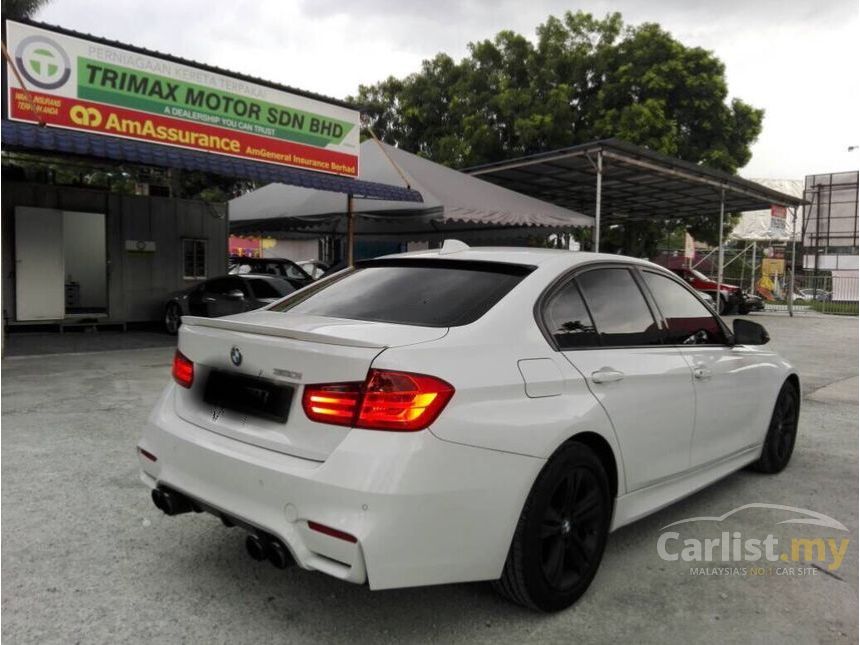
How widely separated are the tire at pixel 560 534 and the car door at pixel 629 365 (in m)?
0.25

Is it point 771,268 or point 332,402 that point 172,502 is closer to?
point 332,402

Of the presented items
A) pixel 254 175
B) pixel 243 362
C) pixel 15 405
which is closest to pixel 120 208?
pixel 254 175

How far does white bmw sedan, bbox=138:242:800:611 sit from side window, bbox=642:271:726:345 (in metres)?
0.04

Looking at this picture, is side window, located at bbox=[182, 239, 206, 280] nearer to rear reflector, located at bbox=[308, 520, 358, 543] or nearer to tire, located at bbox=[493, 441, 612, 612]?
tire, located at bbox=[493, 441, 612, 612]

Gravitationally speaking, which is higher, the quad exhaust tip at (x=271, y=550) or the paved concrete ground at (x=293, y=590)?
the quad exhaust tip at (x=271, y=550)

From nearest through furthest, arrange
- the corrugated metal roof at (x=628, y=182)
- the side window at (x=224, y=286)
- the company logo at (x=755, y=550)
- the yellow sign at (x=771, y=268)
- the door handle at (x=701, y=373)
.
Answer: the company logo at (x=755, y=550)
the door handle at (x=701, y=373)
the side window at (x=224, y=286)
the corrugated metal roof at (x=628, y=182)
the yellow sign at (x=771, y=268)

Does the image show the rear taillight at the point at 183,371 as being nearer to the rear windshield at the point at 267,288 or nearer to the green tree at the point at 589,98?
the rear windshield at the point at 267,288

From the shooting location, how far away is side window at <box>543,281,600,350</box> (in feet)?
9.51

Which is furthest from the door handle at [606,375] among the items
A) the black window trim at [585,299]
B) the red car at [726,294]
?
the red car at [726,294]

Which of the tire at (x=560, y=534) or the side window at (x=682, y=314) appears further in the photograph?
the side window at (x=682, y=314)

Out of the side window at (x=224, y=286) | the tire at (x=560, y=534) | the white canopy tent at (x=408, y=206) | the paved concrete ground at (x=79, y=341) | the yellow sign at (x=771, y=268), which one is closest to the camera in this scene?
the tire at (x=560, y=534)

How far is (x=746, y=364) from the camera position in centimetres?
413

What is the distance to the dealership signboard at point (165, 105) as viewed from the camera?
961cm

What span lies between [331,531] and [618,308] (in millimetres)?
1832
